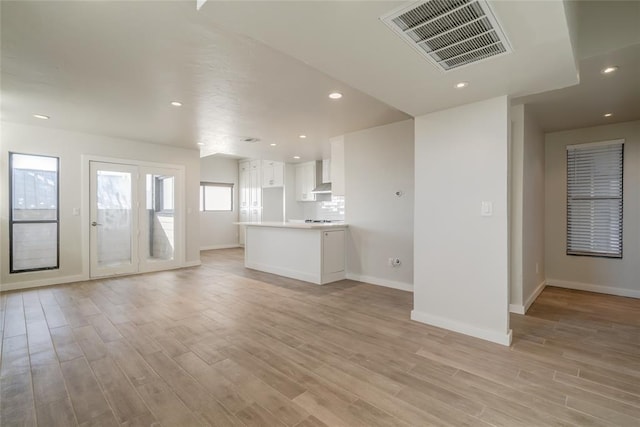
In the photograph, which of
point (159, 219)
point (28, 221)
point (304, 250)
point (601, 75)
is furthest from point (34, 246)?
point (601, 75)

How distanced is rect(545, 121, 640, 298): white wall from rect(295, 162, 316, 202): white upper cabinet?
497cm

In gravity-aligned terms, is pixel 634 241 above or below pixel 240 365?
above

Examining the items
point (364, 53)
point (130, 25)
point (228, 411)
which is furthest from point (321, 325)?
point (130, 25)

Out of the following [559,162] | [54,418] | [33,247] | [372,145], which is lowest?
[54,418]

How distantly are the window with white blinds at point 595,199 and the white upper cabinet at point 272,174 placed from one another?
6.24m

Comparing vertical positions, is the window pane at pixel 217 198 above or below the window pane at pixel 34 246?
above

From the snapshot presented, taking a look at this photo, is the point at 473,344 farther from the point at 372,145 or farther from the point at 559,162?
the point at 559,162

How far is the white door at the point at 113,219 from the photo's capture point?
5.07 meters

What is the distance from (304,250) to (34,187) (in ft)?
14.4

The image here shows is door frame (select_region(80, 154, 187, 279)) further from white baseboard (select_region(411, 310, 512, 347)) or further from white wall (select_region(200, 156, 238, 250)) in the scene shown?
white baseboard (select_region(411, 310, 512, 347))

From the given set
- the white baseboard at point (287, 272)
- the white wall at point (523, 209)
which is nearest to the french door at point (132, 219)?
the white baseboard at point (287, 272)

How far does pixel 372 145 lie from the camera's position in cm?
473

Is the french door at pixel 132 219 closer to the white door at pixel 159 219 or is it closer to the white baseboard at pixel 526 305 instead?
the white door at pixel 159 219

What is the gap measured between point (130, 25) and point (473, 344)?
147 inches
